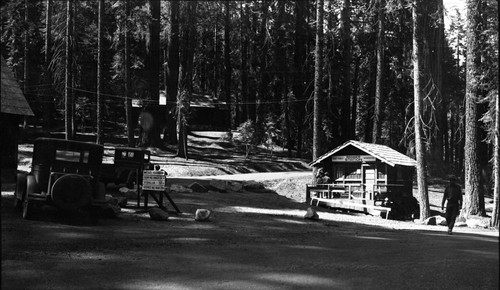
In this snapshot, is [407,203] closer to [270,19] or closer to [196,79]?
[270,19]

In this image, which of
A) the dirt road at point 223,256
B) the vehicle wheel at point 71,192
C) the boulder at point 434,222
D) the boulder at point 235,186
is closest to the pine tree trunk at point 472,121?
the boulder at point 434,222

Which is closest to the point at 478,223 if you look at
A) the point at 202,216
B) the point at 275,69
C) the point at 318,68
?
the point at 202,216

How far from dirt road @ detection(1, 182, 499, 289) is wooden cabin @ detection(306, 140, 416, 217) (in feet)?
39.7

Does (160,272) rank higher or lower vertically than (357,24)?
lower

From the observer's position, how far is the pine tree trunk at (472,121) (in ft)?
74.0

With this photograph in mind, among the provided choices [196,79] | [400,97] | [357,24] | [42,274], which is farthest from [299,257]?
[196,79]

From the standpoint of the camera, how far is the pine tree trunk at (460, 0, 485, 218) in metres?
22.6

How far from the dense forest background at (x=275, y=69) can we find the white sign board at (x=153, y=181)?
2.86m

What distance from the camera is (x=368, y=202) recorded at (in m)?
28.0

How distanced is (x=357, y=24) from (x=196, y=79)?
32754mm

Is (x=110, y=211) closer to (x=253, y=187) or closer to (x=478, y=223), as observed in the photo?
(x=478, y=223)

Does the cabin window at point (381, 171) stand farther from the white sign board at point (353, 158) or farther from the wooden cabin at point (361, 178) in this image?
the white sign board at point (353, 158)

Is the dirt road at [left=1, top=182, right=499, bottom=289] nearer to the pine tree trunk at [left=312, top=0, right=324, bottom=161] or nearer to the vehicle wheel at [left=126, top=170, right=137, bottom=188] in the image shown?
the vehicle wheel at [left=126, top=170, right=137, bottom=188]

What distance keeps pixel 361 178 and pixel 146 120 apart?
620 inches
